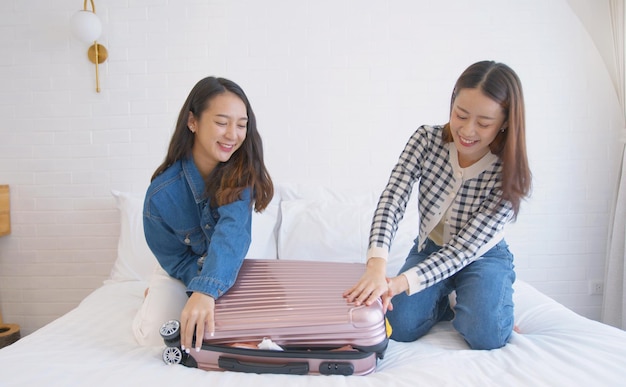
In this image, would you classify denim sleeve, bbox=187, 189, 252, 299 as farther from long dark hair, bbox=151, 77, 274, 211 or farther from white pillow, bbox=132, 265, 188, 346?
white pillow, bbox=132, 265, 188, 346

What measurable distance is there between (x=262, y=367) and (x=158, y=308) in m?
0.48

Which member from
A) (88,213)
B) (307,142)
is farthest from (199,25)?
(88,213)

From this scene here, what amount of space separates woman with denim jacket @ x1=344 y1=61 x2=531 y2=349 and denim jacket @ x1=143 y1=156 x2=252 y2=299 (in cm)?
42

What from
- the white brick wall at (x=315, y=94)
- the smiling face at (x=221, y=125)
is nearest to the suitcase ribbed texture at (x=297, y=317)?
the smiling face at (x=221, y=125)

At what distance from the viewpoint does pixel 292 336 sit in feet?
3.88

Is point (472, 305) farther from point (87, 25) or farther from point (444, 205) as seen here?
point (87, 25)

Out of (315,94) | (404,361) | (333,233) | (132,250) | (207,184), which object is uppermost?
(315,94)

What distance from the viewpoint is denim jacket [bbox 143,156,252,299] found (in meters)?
1.45

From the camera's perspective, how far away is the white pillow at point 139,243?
2127mm

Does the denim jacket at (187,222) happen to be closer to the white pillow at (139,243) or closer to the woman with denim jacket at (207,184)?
the woman with denim jacket at (207,184)

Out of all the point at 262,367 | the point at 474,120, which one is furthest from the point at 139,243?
the point at 474,120

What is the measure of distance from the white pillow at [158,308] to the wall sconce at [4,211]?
1.45m

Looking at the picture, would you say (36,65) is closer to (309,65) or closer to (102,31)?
(102,31)

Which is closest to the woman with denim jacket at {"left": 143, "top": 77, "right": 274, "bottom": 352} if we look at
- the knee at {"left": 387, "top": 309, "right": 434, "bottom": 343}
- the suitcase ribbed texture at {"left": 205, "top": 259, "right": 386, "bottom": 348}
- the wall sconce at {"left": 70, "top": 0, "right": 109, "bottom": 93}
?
the suitcase ribbed texture at {"left": 205, "top": 259, "right": 386, "bottom": 348}
